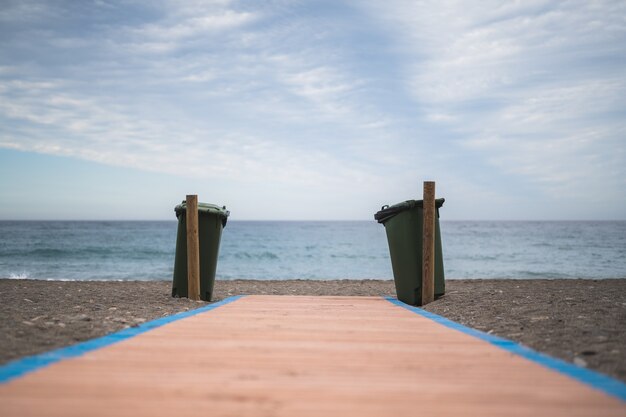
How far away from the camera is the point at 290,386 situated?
223 cm

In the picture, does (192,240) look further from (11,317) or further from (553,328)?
(553,328)

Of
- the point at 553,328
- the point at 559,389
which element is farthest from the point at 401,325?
the point at 559,389

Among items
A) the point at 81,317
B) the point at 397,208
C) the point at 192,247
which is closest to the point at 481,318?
the point at 397,208

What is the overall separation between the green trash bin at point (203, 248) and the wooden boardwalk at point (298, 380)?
3.28 meters

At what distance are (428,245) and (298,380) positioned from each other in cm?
429

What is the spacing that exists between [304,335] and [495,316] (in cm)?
255

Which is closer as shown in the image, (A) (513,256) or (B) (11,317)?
(B) (11,317)

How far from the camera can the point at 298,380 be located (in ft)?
7.64

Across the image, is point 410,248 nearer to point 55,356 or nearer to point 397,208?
point 397,208

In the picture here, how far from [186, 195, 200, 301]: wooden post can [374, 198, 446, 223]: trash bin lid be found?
8.66 feet

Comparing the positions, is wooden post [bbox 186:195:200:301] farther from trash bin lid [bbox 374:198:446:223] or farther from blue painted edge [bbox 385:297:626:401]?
blue painted edge [bbox 385:297:626:401]

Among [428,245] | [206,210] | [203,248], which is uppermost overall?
[206,210]

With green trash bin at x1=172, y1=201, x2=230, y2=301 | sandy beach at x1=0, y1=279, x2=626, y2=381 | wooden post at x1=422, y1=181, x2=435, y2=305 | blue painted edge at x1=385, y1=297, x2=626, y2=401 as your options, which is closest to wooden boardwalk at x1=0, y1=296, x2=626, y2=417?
blue painted edge at x1=385, y1=297, x2=626, y2=401

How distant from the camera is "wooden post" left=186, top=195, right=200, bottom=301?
21.6 feet
